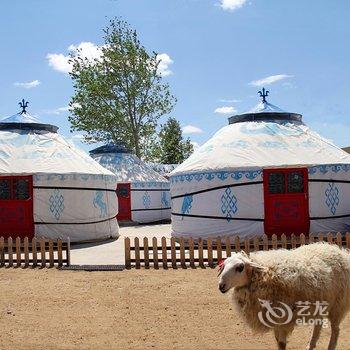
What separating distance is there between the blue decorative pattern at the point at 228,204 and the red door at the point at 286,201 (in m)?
0.72

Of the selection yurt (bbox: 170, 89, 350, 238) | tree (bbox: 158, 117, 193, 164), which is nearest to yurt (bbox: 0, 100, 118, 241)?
yurt (bbox: 170, 89, 350, 238)

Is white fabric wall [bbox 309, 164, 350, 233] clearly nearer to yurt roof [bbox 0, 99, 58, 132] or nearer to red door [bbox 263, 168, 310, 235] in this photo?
red door [bbox 263, 168, 310, 235]

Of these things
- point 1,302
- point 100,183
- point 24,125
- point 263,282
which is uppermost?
point 24,125

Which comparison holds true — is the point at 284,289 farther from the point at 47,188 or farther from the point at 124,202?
the point at 124,202

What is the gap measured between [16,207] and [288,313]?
8.94 meters

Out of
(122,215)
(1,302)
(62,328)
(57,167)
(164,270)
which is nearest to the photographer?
(62,328)

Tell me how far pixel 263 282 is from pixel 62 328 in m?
2.42

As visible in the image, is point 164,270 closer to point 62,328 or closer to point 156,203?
point 62,328

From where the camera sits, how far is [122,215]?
1884cm

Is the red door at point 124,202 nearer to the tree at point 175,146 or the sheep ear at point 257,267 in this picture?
the sheep ear at point 257,267

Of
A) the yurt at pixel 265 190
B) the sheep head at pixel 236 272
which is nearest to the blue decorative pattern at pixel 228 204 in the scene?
the yurt at pixel 265 190

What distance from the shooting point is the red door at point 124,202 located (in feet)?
61.7

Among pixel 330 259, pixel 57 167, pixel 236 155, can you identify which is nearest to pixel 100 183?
pixel 57 167

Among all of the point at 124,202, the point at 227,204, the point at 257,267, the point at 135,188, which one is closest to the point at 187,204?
the point at 227,204
